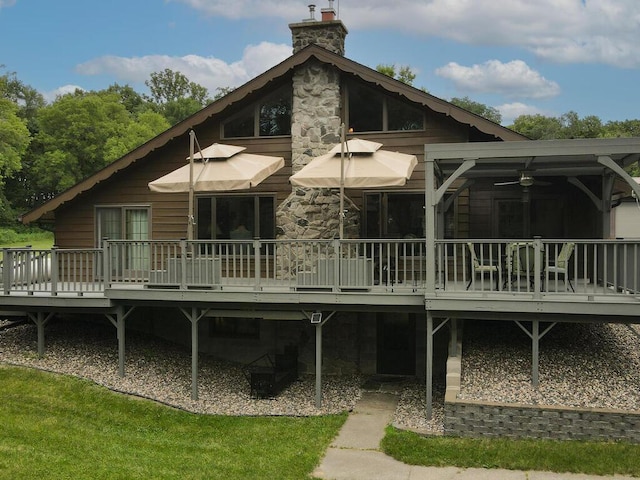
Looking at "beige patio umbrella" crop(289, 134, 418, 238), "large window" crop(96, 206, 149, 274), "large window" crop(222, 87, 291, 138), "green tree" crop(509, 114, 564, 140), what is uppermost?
"green tree" crop(509, 114, 564, 140)

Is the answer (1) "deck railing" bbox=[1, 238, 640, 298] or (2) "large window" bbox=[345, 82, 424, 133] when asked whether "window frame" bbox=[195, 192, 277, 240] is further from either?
(2) "large window" bbox=[345, 82, 424, 133]

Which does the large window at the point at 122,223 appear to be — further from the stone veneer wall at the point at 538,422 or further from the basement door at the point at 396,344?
the stone veneer wall at the point at 538,422

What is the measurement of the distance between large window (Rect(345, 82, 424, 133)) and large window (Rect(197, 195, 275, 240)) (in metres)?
2.61

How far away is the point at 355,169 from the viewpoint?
11.8m

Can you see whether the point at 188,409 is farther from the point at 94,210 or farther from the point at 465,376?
the point at 94,210

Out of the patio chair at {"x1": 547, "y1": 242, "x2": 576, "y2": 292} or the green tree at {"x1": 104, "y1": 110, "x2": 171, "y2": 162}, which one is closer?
the patio chair at {"x1": 547, "y1": 242, "x2": 576, "y2": 292}

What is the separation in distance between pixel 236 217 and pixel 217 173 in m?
2.35

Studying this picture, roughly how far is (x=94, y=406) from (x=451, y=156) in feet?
23.8

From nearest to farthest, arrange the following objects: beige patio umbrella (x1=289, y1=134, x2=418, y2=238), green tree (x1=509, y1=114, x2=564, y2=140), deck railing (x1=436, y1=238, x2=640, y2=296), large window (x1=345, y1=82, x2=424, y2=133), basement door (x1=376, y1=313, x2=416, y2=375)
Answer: deck railing (x1=436, y1=238, x2=640, y2=296) → beige patio umbrella (x1=289, y1=134, x2=418, y2=238) → large window (x1=345, y1=82, x2=424, y2=133) → basement door (x1=376, y1=313, x2=416, y2=375) → green tree (x1=509, y1=114, x2=564, y2=140)

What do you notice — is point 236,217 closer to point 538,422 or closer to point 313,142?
point 313,142

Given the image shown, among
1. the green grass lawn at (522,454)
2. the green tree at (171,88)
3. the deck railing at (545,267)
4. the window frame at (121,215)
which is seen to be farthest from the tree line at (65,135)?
the green grass lawn at (522,454)

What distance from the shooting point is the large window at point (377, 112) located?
46.0 feet

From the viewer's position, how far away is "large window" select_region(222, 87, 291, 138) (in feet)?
47.9

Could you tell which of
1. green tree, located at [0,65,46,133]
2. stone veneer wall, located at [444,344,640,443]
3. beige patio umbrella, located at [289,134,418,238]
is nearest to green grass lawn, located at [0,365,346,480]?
stone veneer wall, located at [444,344,640,443]
